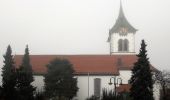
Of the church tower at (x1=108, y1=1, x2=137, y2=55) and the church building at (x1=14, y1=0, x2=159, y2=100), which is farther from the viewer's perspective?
the church tower at (x1=108, y1=1, x2=137, y2=55)

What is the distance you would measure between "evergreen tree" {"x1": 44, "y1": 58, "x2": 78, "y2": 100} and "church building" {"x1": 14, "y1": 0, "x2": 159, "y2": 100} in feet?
17.5

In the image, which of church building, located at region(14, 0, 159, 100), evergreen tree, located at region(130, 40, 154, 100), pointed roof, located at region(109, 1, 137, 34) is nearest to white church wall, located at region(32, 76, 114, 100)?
church building, located at region(14, 0, 159, 100)

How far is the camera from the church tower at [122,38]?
269ft

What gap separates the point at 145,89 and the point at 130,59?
2745 cm

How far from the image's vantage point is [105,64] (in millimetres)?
79312

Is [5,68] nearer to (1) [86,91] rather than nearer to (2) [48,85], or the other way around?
(2) [48,85]

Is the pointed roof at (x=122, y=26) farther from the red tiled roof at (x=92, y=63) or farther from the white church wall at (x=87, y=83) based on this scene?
the white church wall at (x=87, y=83)

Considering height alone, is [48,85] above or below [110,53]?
below

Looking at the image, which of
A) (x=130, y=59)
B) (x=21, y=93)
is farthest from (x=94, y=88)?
(x=21, y=93)

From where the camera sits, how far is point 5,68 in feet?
235

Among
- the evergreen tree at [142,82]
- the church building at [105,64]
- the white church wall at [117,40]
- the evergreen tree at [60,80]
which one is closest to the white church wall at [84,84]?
the church building at [105,64]

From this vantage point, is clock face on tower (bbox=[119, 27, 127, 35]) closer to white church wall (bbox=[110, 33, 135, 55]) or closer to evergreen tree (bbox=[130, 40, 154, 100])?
white church wall (bbox=[110, 33, 135, 55])

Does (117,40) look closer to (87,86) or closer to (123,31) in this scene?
(123,31)

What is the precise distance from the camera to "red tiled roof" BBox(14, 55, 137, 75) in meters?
77.7
